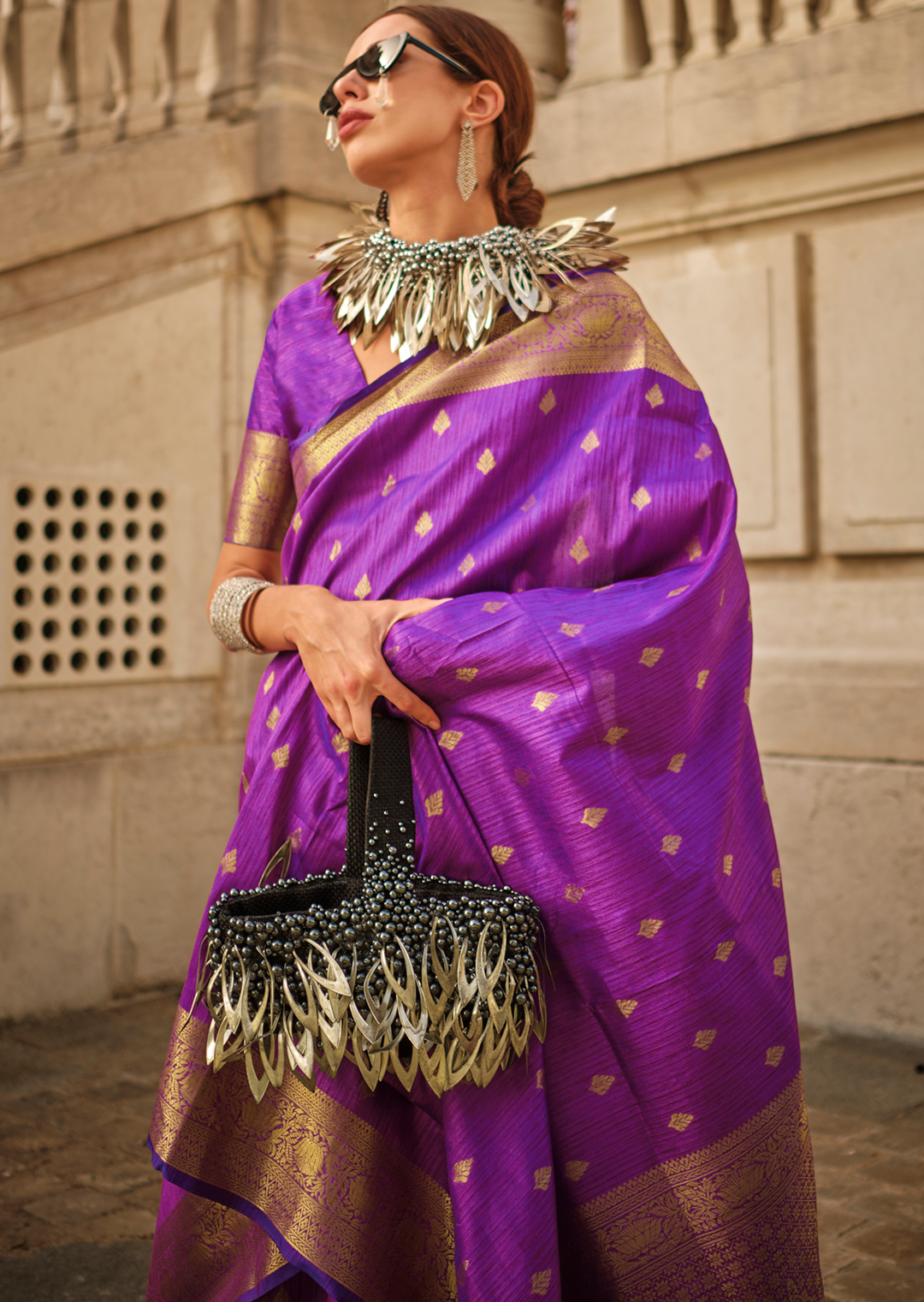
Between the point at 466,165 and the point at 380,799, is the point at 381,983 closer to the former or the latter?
the point at 380,799

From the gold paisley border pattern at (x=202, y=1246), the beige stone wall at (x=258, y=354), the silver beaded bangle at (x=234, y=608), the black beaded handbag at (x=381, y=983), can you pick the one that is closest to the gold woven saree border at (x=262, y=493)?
the silver beaded bangle at (x=234, y=608)

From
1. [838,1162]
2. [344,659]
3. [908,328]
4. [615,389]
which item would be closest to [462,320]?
[615,389]

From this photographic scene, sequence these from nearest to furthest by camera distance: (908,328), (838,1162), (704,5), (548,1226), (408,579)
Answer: (548,1226) < (408,579) < (838,1162) < (908,328) < (704,5)

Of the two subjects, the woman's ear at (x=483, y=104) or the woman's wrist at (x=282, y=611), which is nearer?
the woman's wrist at (x=282, y=611)

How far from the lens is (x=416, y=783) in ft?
5.52

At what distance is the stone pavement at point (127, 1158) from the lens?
248 centimetres

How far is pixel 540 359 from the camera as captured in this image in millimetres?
1779

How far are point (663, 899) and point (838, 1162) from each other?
1701mm

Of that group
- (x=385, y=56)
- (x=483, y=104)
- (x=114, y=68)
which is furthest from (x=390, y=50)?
(x=114, y=68)

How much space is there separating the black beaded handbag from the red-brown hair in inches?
44.3

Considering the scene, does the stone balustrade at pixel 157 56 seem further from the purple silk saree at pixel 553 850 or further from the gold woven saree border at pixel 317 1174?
the gold woven saree border at pixel 317 1174

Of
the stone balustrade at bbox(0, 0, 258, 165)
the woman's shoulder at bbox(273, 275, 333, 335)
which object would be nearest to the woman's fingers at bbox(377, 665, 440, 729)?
the woman's shoulder at bbox(273, 275, 333, 335)

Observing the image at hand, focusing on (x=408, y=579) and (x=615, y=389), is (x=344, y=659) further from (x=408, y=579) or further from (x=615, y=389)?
(x=615, y=389)

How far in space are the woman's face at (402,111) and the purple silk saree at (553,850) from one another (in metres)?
0.29
